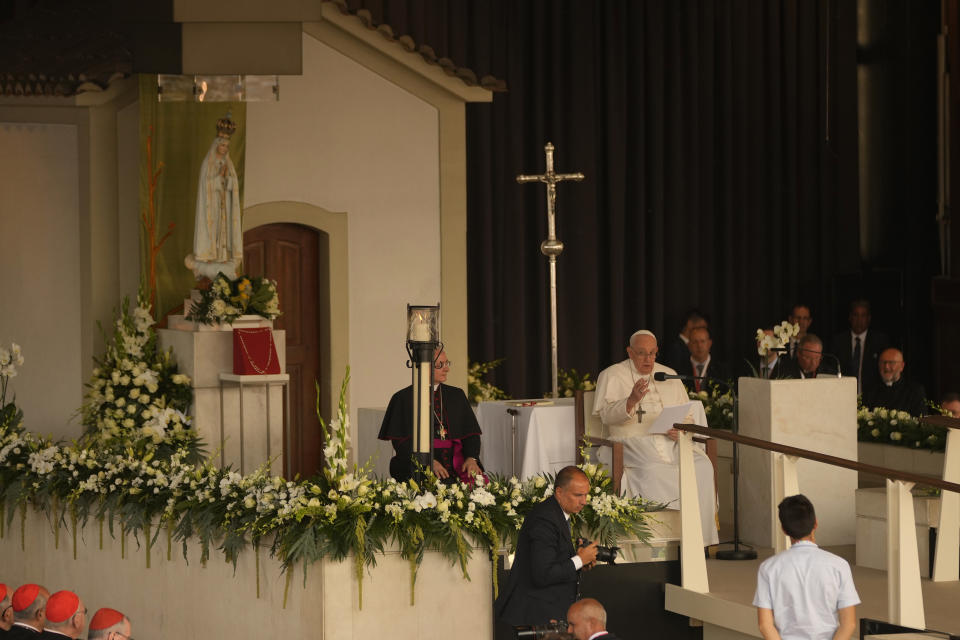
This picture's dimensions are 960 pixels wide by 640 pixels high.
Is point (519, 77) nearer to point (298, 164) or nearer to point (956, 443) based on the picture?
point (298, 164)

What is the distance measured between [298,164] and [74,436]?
2686 millimetres

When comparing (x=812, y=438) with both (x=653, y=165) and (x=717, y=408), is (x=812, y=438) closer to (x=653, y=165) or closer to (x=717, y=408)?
(x=717, y=408)

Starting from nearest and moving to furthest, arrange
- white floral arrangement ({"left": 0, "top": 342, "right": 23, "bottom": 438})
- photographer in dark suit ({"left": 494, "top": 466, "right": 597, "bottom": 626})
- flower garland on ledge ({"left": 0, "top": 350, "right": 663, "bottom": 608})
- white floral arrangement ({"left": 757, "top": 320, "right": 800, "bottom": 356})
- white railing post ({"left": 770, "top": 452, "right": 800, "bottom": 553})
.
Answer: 1. photographer in dark suit ({"left": 494, "top": 466, "right": 597, "bottom": 626})
2. white railing post ({"left": 770, "top": 452, "right": 800, "bottom": 553})
3. flower garland on ledge ({"left": 0, "top": 350, "right": 663, "bottom": 608})
4. white floral arrangement ({"left": 757, "top": 320, "right": 800, "bottom": 356})
5. white floral arrangement ({"left": 0, "top": 342, "right": 23, "bottom": 438})

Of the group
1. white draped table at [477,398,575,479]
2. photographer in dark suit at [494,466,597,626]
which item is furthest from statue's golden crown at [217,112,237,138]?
photographer in dark suit at [494,466,597,626]

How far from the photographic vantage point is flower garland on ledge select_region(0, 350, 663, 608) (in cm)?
731

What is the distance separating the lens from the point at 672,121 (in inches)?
591

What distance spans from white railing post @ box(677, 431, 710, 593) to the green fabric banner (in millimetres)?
4217

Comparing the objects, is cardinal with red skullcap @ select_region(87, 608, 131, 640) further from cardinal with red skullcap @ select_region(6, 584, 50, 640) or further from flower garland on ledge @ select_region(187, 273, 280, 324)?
flower garland on ledge @ select_region(187, 273, 280, 324)

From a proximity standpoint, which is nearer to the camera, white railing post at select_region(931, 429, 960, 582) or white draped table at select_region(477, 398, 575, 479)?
white railing post at select_region(931, 429, 960, 582)

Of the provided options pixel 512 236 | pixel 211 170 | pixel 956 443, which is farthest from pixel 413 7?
pixel 956 443

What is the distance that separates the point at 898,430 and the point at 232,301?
4523 millimetres

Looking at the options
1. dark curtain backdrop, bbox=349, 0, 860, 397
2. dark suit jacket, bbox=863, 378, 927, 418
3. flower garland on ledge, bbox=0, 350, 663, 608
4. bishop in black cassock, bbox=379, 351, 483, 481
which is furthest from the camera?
dark curtain backdrop, bbox=349, 0, 860, 397

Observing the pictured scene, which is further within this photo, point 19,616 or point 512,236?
point 512,236

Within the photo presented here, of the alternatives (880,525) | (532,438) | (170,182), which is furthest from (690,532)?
(170,182)
